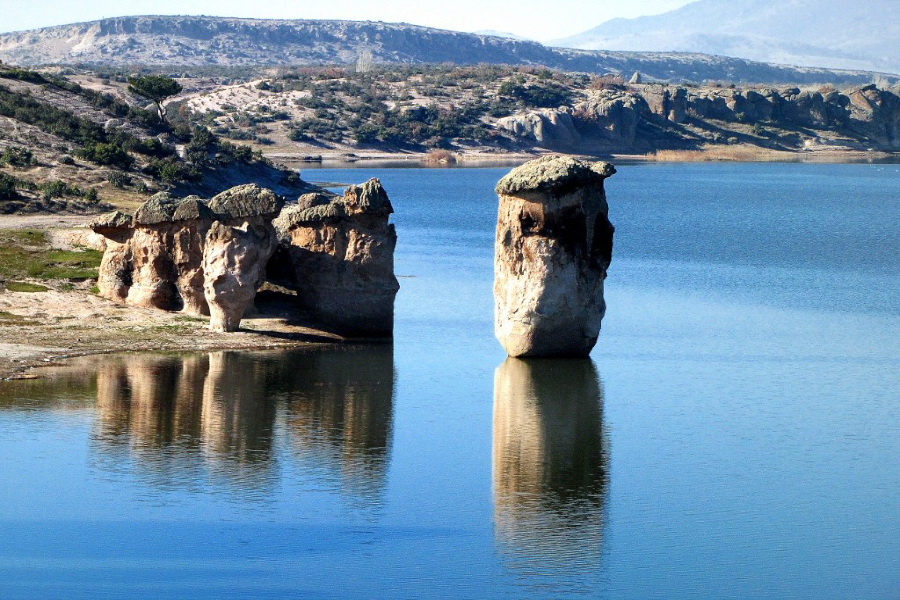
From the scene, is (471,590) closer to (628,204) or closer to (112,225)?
(112,225)

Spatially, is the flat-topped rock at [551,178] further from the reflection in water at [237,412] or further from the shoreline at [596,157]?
the shoreline at [596,157]

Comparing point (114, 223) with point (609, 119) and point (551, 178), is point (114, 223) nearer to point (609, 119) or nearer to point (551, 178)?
point (551, 178)

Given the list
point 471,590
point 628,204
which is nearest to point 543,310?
point 471,590

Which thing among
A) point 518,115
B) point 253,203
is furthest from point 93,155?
point 518,115

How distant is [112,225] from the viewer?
35.4m

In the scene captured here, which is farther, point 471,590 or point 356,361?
point 356,361

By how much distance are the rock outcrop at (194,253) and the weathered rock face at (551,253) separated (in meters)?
6.09

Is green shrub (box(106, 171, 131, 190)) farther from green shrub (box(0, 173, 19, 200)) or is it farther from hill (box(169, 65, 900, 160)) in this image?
hill (box(169, 65, 900, 160))

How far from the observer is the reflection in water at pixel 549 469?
19312 millimetres

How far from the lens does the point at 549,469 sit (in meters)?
23.7

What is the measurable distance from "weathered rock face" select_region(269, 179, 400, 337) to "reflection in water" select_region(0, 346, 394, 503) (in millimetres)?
1357

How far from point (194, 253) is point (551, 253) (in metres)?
9.40

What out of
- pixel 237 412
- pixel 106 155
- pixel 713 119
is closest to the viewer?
pixel 237 412

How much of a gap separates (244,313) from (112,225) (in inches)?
171
